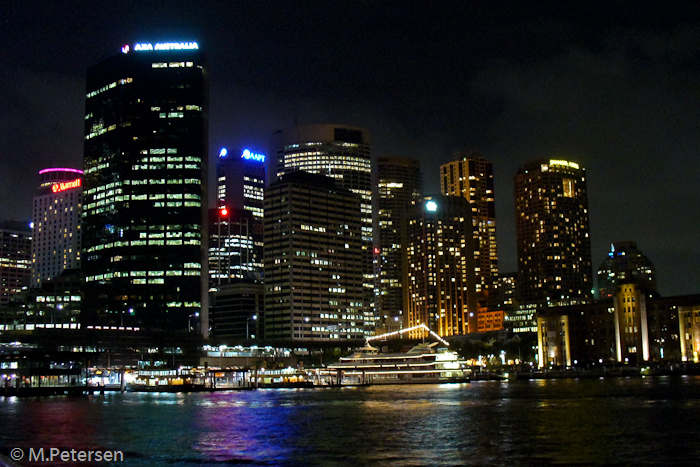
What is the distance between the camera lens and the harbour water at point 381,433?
201 feet

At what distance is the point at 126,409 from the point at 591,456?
265ft

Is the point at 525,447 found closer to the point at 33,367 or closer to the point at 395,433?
the point at 395,433

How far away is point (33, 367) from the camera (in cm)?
17750

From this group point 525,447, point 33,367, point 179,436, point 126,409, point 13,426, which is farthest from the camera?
point 33,367

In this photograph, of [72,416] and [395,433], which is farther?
[72,416]

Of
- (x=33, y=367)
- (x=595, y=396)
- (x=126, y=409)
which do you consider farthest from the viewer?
(x=33, y=367)

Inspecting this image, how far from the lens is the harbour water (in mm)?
61406

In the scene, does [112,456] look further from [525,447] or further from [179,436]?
[525,447]

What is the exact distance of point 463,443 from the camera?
7088cm

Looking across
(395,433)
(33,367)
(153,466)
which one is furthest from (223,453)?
(33,367)

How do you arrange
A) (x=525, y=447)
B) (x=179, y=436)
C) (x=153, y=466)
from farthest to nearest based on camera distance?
(x=179, y=436) < (x=525, y=447) < (x=153, y=466)

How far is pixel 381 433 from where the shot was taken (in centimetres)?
7981

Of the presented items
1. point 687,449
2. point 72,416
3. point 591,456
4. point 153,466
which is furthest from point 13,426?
point 687,449

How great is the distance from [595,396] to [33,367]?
120 m
